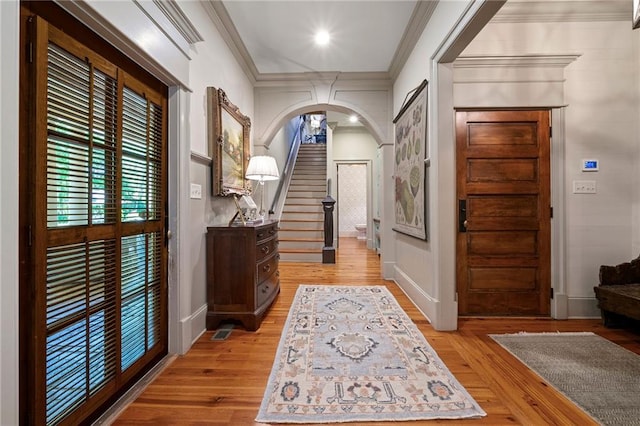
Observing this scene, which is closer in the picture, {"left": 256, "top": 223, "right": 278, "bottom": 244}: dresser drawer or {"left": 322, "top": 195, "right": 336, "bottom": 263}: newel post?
{"left": 256, "top": 223, "right": 278, "bottom": 244}: dresser drawer

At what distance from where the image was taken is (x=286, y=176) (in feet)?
22.5

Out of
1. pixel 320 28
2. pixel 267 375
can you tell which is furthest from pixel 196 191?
pixel 320 28

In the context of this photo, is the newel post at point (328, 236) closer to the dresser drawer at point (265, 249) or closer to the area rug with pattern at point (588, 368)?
the dresser drawer at point (265, 249)

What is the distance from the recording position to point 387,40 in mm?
2971

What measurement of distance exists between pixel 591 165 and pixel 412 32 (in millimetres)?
2154

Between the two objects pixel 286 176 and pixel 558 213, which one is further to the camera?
pixel 286 176

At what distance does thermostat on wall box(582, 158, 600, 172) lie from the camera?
98.1 inches

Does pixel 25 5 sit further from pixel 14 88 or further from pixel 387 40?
pixel 387 40

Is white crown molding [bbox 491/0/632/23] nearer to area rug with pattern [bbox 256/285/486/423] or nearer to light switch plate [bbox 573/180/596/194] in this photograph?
light switch plate [bbox 573/180/596/194]

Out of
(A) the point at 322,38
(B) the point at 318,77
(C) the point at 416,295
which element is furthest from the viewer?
(B) the point at 318,77

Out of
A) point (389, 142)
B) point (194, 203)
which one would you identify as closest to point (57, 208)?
point (194, 203)

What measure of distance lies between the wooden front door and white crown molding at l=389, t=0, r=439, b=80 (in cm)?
94

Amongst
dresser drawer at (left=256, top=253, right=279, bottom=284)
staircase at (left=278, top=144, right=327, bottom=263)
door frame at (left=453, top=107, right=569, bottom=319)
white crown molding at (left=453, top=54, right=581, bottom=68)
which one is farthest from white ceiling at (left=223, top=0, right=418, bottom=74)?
staircase at (left=278, top=144, right=327, bottom=263)

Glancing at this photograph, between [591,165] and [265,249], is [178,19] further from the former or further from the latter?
[591,165]
